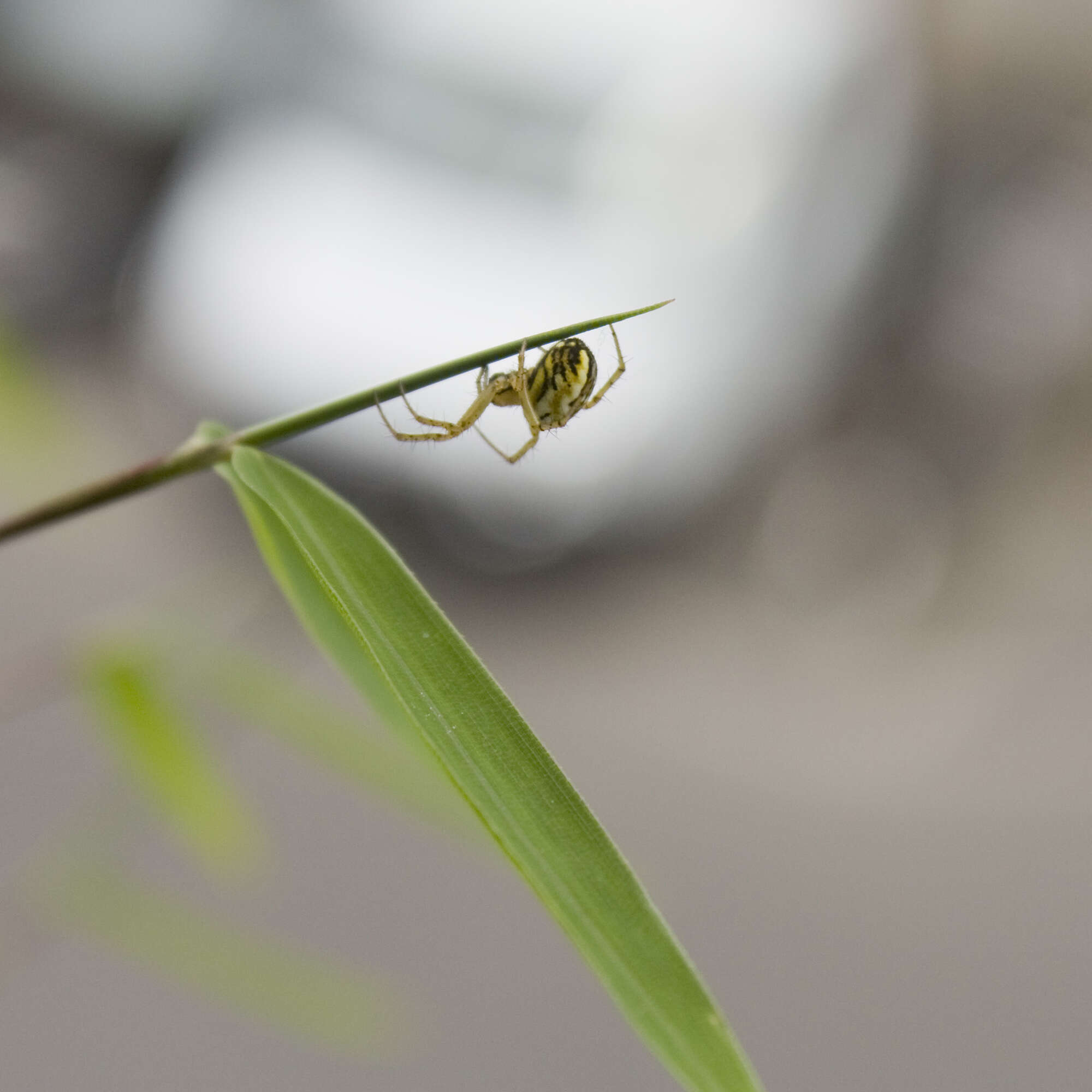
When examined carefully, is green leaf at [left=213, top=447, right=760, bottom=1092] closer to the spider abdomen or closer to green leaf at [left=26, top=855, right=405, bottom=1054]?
the spider abdomen

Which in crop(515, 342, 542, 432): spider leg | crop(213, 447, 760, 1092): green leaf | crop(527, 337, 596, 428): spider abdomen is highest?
crop(515, 342, 542, 432): spider leg

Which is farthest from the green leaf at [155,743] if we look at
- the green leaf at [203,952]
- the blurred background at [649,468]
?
the blurred background at [649,468]

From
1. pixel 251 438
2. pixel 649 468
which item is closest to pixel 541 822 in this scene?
pixel 251 438

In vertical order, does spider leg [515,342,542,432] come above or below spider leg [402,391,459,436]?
below

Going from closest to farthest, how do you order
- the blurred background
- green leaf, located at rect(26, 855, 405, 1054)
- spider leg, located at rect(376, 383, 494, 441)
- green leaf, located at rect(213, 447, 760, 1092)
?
green leaf, located at rect(213, 447, 760, 1092) < spider leg, located at rect(376, 383, 494, 441) < green leaf, located at rect(26, 855, 405, 1054) < the blurred background

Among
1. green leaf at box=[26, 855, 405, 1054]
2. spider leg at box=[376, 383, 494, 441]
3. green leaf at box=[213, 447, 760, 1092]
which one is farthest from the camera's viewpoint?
green leaf at box=[26, 855, 405, 1054]

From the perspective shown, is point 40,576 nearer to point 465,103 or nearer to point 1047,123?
point 465,103

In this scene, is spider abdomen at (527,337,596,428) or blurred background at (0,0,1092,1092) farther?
blurred background at (0,0,1092,1092)

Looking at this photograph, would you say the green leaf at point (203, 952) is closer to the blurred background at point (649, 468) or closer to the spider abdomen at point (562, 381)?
the spider abdomen at point (562, 381)

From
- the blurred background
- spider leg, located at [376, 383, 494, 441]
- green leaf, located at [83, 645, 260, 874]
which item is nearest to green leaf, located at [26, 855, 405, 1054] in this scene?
green leaf, located at [83, 645, 260, 874]
